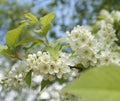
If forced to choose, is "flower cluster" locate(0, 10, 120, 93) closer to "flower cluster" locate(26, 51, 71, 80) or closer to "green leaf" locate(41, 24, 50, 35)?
"flower cluster" locate(26, 51, 71, 80)

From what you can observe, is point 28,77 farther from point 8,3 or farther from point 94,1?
point 8,3

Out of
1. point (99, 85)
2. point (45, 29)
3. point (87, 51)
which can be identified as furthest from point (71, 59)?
point (99, 85)

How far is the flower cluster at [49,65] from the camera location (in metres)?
1.28

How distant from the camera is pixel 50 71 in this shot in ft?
4.20

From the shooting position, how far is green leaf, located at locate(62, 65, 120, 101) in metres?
0.50

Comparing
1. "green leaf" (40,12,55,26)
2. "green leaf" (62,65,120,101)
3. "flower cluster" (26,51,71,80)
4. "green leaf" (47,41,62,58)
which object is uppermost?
"green leaf" (40,12,55,26)

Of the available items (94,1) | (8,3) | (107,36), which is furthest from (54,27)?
(107,36)

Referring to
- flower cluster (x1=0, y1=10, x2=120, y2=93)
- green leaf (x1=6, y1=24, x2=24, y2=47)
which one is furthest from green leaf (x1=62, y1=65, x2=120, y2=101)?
green leaf (x1=6, y1=24, x2=24, y2=47)

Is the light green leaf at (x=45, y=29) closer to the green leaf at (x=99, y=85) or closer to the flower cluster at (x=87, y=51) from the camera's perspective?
the flower cluster at (x=87, y=51)

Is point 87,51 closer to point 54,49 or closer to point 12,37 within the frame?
point 54,49

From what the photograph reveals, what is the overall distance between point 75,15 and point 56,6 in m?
0.41

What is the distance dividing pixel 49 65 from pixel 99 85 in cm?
77

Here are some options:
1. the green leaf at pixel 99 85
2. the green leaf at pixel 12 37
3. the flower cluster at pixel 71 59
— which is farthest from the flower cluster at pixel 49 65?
the green leaf at pixel 99 85

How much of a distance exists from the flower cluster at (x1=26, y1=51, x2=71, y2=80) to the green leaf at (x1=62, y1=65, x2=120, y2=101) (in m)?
0.75
